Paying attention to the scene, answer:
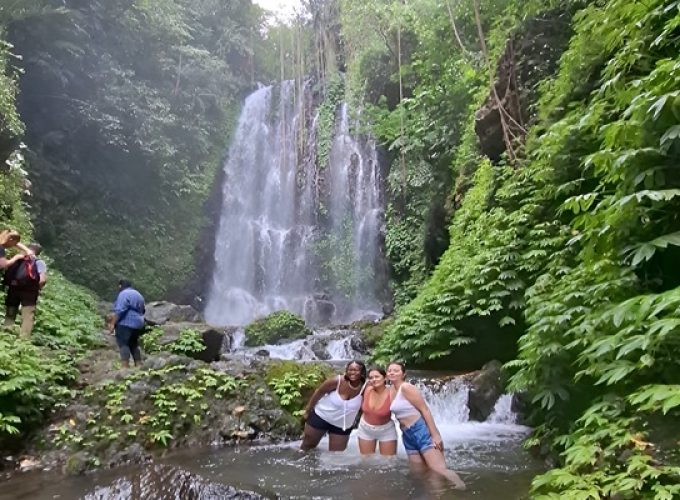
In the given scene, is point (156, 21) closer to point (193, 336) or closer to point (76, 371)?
point (193, 336)

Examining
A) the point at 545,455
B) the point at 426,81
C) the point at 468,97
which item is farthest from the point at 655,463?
the point at 426,81

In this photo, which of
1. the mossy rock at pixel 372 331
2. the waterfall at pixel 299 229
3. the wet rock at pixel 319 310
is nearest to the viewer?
the mossy rock at pixel 372 331

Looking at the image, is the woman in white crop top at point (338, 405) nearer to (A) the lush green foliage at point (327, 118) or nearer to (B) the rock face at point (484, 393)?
(B) the rock face at point (484, 393)

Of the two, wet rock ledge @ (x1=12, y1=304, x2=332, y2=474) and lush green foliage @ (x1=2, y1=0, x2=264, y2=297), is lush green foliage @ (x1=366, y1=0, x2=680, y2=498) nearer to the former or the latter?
wet rock ledge @ (x1=12, y1=304, x2=332, y2=474)

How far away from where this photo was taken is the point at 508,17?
1171 cm

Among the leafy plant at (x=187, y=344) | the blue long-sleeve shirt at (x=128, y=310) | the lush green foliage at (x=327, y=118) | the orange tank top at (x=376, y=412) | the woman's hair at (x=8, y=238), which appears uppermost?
the lush green foliage at (x=327, y=118)

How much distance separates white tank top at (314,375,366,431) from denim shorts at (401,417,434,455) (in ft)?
2.28

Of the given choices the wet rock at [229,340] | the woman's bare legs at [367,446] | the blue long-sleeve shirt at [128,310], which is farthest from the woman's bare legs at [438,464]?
the wet rock at [229,340]

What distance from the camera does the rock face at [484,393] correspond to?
7.46m

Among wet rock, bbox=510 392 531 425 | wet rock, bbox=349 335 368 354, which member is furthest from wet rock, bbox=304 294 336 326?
wet rock, bbox=510 392 531 425

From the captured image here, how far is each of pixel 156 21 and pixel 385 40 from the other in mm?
8958

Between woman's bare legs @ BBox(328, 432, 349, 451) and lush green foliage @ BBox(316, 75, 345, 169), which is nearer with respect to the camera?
woman's bare legs @ BBox(328, 432, 349, 451)

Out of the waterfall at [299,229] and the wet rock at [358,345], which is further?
the waterfall at [299,229]

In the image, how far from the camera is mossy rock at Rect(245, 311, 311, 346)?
1531cm
